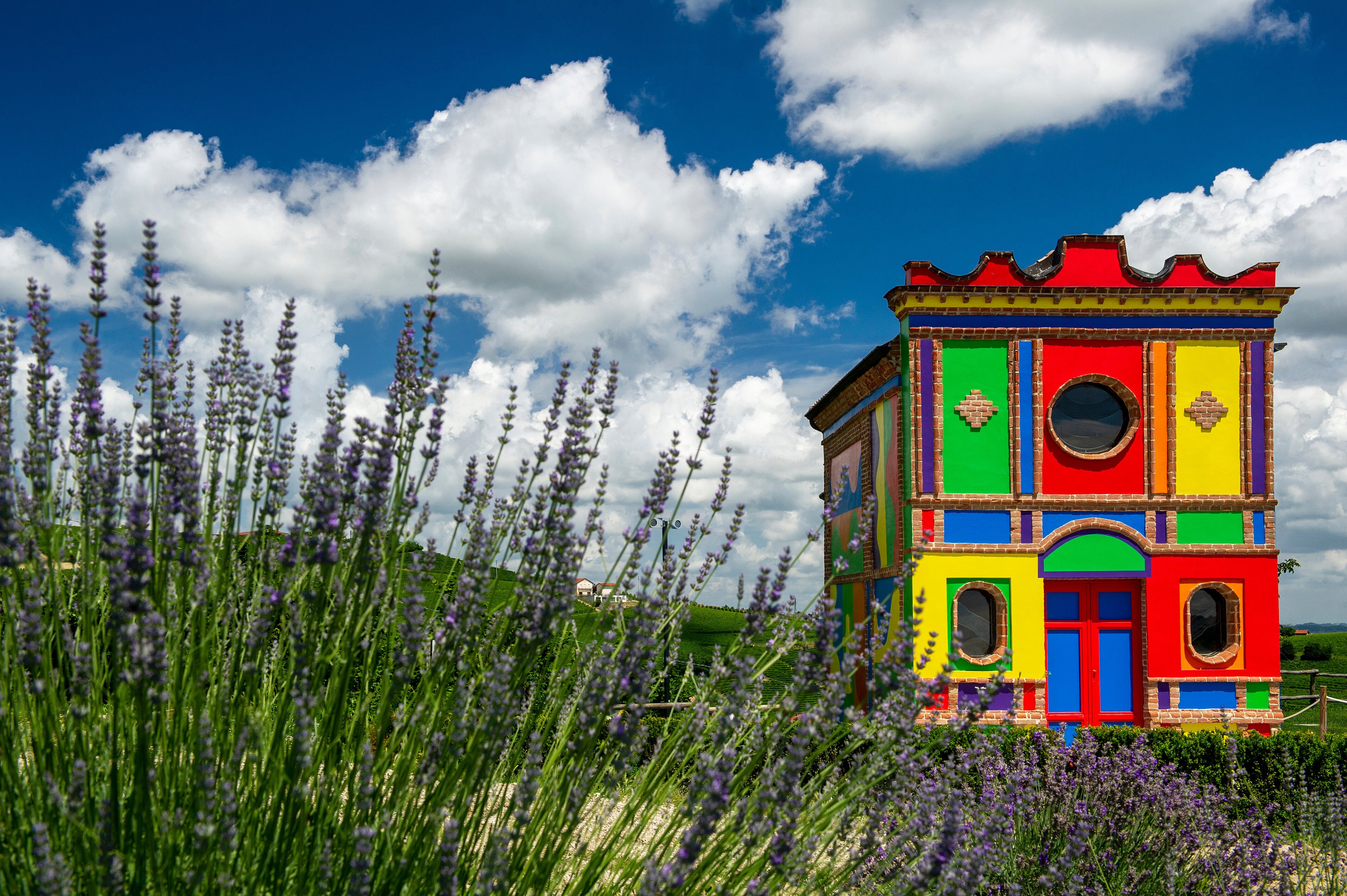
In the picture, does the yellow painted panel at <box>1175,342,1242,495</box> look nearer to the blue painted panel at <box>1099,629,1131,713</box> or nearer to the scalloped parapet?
the scalloped parapet

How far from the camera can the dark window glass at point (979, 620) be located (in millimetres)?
10078

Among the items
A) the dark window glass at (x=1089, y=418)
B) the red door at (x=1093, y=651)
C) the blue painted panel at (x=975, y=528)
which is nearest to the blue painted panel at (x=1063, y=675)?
the red door at (x=1093, y=651)

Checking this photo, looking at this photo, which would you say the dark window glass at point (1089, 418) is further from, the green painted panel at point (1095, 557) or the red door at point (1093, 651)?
the red door at point (1093, 651)

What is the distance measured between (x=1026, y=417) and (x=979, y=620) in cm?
250

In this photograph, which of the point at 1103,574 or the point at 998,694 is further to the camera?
the point at 1103,574

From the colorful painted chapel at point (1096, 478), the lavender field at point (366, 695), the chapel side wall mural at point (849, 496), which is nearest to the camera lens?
the lavender field at point (366, 695)

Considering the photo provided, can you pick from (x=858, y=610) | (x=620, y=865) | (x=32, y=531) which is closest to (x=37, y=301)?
(x=32, y=531)

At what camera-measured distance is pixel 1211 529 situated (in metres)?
10.4

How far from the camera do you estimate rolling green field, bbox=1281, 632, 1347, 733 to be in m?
16.3

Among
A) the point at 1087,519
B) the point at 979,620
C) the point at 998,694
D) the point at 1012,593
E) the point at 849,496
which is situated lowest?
the point at 998,694

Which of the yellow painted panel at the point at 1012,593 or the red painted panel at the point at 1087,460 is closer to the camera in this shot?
the yellow painted panel at the point at 1012,593

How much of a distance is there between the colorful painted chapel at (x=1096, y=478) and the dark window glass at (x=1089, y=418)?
0.03 m

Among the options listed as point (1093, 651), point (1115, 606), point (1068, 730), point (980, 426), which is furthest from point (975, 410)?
point (1068, 730)

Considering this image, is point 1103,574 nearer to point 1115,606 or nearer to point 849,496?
point 1115,606
